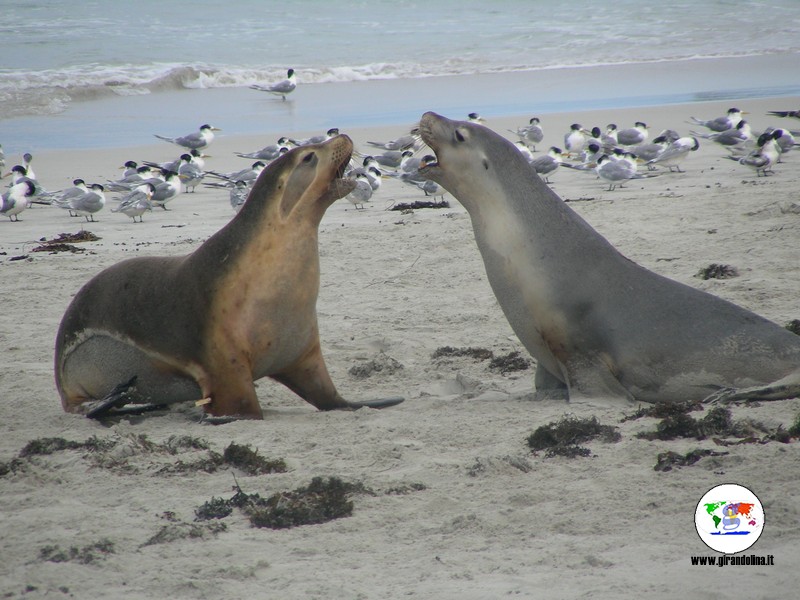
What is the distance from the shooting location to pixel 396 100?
22797 millimetres

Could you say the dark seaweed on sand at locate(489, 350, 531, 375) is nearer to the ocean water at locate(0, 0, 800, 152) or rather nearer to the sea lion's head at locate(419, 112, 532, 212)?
the sea lion's head at locate(419, 112, 532, 212)

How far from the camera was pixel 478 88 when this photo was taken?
24469 mm

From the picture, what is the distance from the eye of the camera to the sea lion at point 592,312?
14.9ft

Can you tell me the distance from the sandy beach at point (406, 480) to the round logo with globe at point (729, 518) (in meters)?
0.04

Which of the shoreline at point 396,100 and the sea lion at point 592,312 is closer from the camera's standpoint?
the sea lion at point 592,312

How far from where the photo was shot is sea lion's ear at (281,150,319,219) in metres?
4.60

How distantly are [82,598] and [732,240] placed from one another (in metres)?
6.28

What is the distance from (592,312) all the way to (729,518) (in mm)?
1942

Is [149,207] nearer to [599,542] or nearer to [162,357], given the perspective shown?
[162,357]

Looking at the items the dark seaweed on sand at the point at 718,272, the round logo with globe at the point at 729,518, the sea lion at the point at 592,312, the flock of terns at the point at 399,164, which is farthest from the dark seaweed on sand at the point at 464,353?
the flock of terns at the point at 399,164

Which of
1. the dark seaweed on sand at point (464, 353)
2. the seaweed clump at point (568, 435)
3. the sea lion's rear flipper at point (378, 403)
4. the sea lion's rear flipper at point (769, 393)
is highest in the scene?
the sea lion's rear flipper at point (769, 393)

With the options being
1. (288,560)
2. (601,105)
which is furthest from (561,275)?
(601,105)

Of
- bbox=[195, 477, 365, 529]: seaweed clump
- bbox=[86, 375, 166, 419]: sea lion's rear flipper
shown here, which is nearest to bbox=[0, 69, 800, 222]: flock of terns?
bbox=[86, 375, 166, 419]: sea lion's rear flipper

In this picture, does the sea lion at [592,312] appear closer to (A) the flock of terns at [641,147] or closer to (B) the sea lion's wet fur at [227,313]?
(B) the sea lion's wet fur at [227,313]
